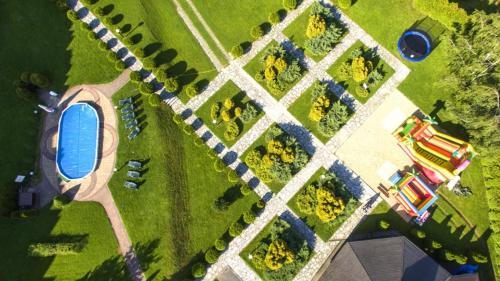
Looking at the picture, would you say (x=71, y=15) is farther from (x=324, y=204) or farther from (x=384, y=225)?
(x=384, y=225)

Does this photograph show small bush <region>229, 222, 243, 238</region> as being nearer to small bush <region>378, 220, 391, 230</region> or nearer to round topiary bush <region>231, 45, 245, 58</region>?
small bush <region>378, 220, 391, 230</region>

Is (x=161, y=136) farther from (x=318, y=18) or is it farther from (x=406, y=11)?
(x=406, y=11)

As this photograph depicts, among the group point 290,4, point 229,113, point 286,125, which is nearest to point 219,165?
point 229,113

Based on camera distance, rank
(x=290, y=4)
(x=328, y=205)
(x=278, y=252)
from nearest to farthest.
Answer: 1. (x=278, y=252)
2. (x=328, y=205)
3. (x=290, y=4)

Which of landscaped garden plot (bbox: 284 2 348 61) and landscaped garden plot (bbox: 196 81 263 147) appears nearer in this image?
landscaped garden plot (bbox: 196 81 263 147)

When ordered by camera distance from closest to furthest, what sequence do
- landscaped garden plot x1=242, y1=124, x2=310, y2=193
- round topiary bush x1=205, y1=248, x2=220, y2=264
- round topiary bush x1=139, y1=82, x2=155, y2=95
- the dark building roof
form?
the dark building roof
round topiary bush x1=205, y1=248, x2=220, y2=264
landscaped garden plot x1=242, y1=124, x2=310, y2=193
round topiary bush x1=139, y1=82, x2=155, y2=95

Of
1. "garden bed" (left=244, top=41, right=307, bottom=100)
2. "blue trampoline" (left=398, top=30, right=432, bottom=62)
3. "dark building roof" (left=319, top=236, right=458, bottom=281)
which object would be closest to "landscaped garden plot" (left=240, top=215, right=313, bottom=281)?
"dark building roof" (left=319, top=236, right=458, bottom=281)

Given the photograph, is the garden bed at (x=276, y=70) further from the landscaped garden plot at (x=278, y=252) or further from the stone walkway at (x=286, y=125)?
the landscaped garden plot at (x=278, y=252)
